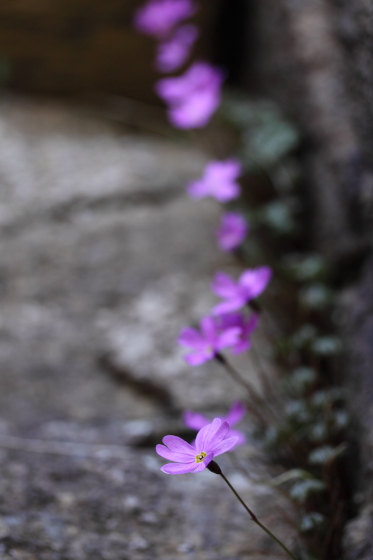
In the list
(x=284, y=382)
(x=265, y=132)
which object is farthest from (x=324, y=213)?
(x=284, y=382)

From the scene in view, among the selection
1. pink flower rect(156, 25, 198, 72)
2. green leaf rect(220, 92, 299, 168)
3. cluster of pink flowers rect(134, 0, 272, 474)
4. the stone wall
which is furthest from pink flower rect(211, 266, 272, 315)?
pink flower rect(156, 25, 198, 72)

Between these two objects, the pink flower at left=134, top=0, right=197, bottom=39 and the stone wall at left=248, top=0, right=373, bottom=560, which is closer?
the stone wall at left=248, top=0, right=373, bottom=560

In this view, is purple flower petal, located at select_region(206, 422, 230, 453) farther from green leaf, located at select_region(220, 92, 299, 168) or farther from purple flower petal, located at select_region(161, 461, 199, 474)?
green leaf, located at select_region(220, 92, 299, 168)

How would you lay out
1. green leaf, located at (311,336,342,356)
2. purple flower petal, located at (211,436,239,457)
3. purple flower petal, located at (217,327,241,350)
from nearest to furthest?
purple flower petal, located at (211,436,239,457) → purple flower petal, located at (217,327,241,350) → green leaf, located at (311,336,342,356)

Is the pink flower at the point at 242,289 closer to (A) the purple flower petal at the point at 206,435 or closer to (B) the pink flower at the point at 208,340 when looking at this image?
(B) the pink flower at the point at 208,340

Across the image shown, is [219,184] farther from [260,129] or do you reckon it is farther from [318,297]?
[260,129]

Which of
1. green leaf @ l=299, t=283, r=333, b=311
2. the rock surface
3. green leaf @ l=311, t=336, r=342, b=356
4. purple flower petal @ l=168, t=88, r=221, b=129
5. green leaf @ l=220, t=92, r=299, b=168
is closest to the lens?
the rock surface

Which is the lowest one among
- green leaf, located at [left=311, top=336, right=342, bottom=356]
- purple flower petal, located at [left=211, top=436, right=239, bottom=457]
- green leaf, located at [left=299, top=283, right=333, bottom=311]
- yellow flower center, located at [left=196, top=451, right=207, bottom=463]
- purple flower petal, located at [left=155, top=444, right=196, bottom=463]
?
purple flower petal, located at [left=211, top=436, right=239, bottom=457]

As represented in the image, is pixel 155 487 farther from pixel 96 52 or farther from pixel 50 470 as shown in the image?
pixel 96 52
